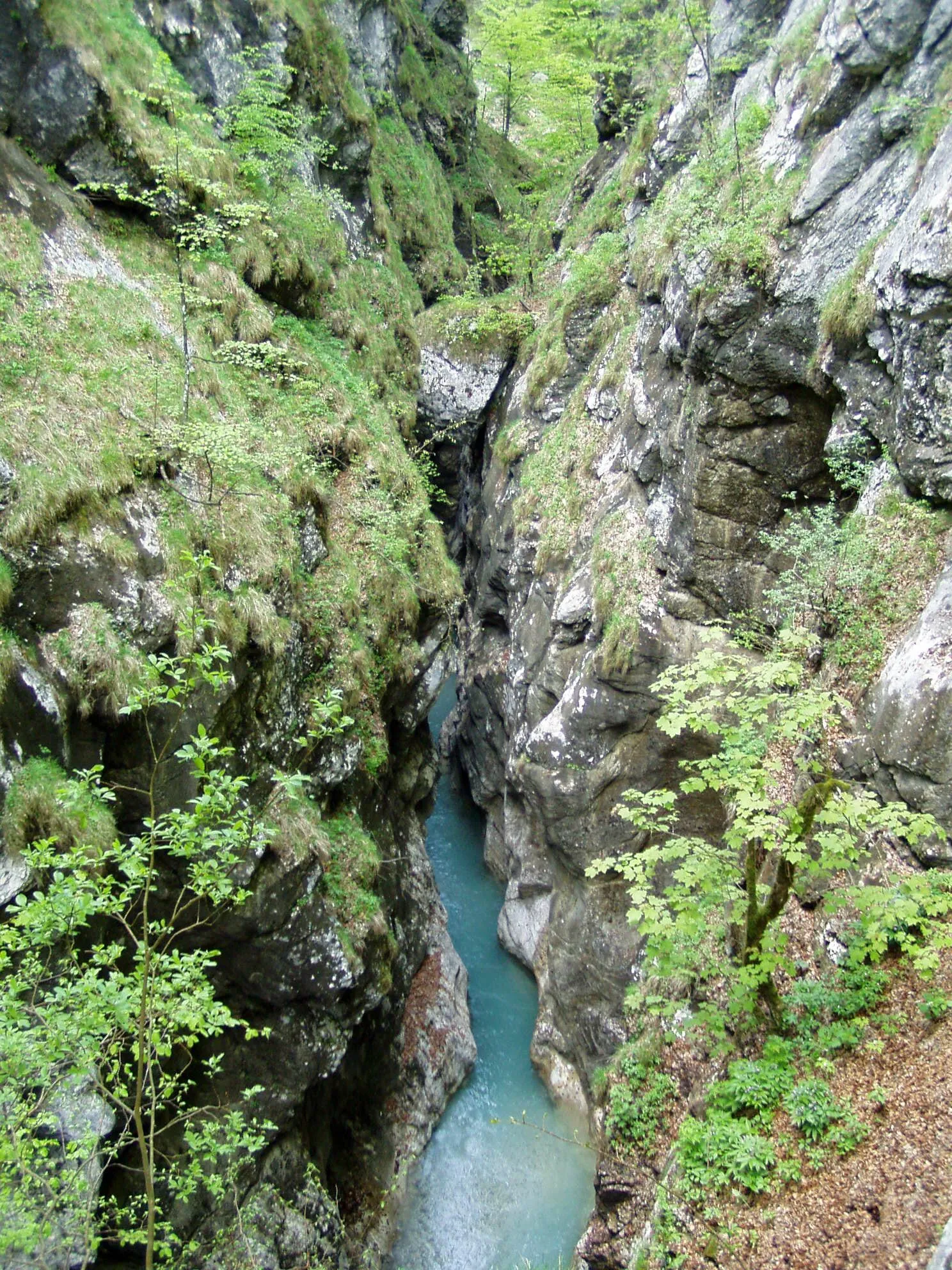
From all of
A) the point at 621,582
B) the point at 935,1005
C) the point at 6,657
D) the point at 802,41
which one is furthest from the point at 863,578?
the point at 6,657

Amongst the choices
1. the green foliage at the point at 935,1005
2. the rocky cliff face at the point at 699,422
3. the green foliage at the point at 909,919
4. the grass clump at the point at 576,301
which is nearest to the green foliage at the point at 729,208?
the rocky cliff face at the point at 699,422

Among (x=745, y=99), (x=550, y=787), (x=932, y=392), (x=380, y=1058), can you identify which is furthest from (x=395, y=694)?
(x=745, y=99)

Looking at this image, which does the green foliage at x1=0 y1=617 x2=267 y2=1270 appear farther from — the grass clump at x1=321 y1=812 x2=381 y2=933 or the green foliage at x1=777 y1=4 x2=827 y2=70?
the green foliage at x1=777 y1=4 x2=827 y2=70

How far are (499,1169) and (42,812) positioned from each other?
380 inches

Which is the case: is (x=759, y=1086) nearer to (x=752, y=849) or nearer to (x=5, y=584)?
(x=752, y=849)

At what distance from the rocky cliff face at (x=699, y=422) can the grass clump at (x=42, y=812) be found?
7.79m

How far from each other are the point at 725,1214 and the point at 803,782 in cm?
454

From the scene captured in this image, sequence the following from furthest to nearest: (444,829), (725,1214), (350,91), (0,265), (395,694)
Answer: (444,829), (350,91), (395,694), (0,265), (725,1214)

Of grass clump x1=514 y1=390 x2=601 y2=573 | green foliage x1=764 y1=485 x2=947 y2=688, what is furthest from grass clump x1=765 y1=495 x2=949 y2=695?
grass clump x1=514 y1=390 x2=601 y2=573

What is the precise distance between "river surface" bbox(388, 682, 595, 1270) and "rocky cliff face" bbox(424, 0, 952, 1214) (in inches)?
27.4

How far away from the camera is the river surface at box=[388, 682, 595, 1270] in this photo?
11.1m

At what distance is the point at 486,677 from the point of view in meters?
19.1

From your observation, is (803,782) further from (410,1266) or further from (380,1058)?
(410,1266)

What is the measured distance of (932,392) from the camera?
8.29 meters
